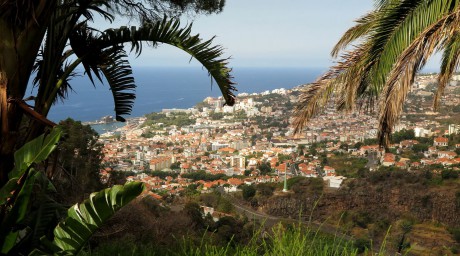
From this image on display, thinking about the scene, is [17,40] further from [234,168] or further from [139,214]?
[234,168]

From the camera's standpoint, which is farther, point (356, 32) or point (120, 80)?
point (356, 32)

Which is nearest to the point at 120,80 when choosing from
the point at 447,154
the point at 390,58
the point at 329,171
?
the point at 390,58

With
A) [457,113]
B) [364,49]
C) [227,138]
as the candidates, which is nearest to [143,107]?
[227,138]

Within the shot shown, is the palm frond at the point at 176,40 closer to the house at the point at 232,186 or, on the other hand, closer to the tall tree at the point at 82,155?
the tall tree at the point at 82,155

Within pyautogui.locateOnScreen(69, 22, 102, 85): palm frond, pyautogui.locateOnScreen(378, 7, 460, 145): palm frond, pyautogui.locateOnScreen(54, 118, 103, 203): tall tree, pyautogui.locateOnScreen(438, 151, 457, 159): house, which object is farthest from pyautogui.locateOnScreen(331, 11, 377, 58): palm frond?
pyautogui.locateOnScreen(438, 151, 457, 159): house

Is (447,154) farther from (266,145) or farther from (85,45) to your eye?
(85,45)

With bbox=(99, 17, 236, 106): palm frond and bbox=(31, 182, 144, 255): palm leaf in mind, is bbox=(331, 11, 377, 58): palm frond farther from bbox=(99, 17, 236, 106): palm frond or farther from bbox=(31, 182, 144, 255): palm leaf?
bbox=(31, 182, 144, 255): palm leaf
